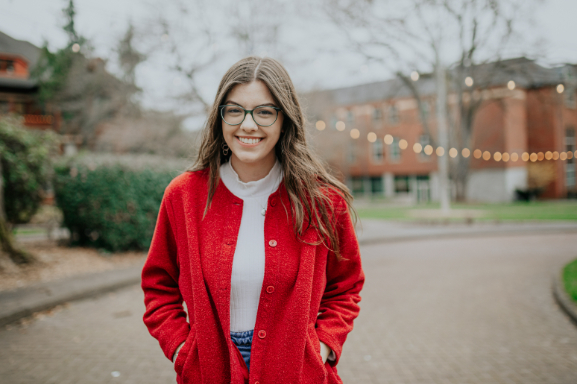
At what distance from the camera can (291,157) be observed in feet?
5.88

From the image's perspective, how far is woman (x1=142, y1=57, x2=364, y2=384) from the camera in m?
1.55

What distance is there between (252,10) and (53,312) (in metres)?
13.7

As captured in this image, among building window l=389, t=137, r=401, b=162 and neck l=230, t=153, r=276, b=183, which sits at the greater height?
building window l=389, t=137, r=401, b=162

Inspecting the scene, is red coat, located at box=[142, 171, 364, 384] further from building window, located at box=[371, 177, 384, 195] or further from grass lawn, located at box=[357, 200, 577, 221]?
building window, located at box=[371, 177, 384, 195]

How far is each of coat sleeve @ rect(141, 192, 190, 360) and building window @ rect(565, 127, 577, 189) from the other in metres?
41.1

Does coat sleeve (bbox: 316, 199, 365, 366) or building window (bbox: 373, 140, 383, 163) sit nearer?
coat sleeve (bbox: 316, 199, 365, 366)

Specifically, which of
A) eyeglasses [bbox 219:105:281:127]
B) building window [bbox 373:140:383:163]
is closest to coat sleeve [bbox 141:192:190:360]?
eyeglasses [bbox 219:105:281:127]

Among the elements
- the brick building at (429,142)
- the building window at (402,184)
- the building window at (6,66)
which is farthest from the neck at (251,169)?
the building window at (402,184)

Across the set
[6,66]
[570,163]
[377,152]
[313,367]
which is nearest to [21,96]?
[6,66]

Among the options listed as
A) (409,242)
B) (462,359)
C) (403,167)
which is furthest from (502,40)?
(403,167)

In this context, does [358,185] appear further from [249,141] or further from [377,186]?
[249,141]

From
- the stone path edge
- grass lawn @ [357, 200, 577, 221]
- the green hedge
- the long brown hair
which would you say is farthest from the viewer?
grass lawn @ [357, 200, 577, 221]

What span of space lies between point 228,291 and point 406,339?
3590mm

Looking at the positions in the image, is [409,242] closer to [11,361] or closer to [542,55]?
[542,55]
